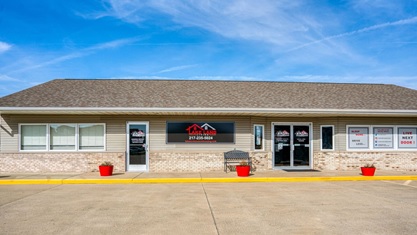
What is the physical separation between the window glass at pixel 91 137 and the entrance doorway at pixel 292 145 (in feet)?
26.5

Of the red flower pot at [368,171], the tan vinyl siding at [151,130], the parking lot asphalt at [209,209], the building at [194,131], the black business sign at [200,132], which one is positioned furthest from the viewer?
the black business sign at [200,132]

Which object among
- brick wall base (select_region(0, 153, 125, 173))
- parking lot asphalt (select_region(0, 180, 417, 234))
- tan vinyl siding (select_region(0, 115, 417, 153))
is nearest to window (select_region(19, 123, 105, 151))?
tan vinyl siding (select_region(0, 115, 417, 153))

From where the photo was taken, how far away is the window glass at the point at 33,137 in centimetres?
1499

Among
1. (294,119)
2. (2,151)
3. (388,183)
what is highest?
(294,119)

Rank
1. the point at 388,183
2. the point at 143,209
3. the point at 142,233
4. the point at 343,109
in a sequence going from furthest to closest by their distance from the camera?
the point at 343,109
the point at 388,183
the point at 143,209
the point at 142,233

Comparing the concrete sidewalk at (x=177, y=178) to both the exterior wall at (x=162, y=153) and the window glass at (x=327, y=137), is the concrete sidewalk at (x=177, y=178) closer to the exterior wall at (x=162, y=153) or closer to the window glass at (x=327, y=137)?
the exterior wall at (x=162, y=153)

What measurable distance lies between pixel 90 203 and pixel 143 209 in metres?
1.68

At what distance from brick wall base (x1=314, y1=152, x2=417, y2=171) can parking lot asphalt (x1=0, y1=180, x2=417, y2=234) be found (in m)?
3.78

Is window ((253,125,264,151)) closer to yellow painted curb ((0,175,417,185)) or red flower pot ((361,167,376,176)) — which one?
yellow painted curb ((0,175,417,185))

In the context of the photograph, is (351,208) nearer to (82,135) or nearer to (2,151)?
(82,135)

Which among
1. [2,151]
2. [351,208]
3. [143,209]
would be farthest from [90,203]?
[2,151]

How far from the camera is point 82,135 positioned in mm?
15234

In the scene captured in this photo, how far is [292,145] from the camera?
16.0 meters

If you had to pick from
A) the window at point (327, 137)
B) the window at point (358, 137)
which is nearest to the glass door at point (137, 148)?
the window at point (327, 137)
